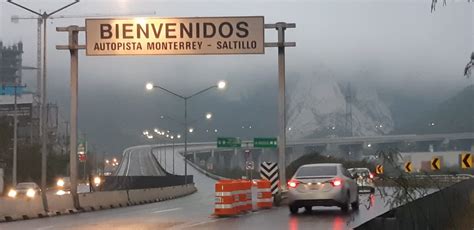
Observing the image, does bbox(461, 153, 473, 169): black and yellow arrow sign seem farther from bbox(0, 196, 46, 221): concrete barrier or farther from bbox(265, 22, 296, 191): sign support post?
bbox(0, 196, 46, 221): concrete barrier

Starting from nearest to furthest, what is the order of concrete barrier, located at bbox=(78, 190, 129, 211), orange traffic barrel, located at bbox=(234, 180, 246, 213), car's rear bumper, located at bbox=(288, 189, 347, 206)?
car's rear bumper, located at bbox=(288, 189, 347, 206) → orange traffic barrel, located at bbox=(234, 180, 246, 213) → concrete barrier, located at bbox=(78, 190, 129, 211)

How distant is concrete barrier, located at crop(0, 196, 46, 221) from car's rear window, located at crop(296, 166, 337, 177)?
9.78 meters

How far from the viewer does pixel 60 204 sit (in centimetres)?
2759

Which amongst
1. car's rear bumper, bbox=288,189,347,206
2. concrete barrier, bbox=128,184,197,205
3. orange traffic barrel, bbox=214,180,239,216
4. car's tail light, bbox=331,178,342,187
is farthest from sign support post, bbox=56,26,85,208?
car's tail light, bbox=331,178,342,187

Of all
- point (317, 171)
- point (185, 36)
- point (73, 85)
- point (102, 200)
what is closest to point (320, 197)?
point (317, 171)

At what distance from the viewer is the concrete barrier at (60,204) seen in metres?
27.0

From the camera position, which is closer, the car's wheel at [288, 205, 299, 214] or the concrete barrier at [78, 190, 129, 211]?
the car's wheel at [288, 205, 299, 214]

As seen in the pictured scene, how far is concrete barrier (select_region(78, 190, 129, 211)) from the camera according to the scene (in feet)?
97.6

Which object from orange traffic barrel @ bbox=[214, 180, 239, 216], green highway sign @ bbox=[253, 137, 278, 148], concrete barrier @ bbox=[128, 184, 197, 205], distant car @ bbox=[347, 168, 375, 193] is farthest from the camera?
green highway sign @ bbox=[253, 137, 278, 148]

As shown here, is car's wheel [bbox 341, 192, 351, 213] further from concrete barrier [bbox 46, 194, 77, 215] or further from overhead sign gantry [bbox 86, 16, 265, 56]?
concrete barrier [bbox 46, 194, 77, 215]

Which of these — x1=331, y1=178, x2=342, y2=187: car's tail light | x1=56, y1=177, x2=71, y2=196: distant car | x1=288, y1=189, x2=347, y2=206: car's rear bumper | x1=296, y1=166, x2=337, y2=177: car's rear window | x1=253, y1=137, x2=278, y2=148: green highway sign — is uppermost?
x1=253, y1=137, x2=278, y2=148: green highway sign

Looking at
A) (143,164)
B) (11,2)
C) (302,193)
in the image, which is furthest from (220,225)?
(143,164)

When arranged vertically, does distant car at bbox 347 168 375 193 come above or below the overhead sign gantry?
below

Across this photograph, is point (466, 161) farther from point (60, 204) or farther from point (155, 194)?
point (155, 194)
